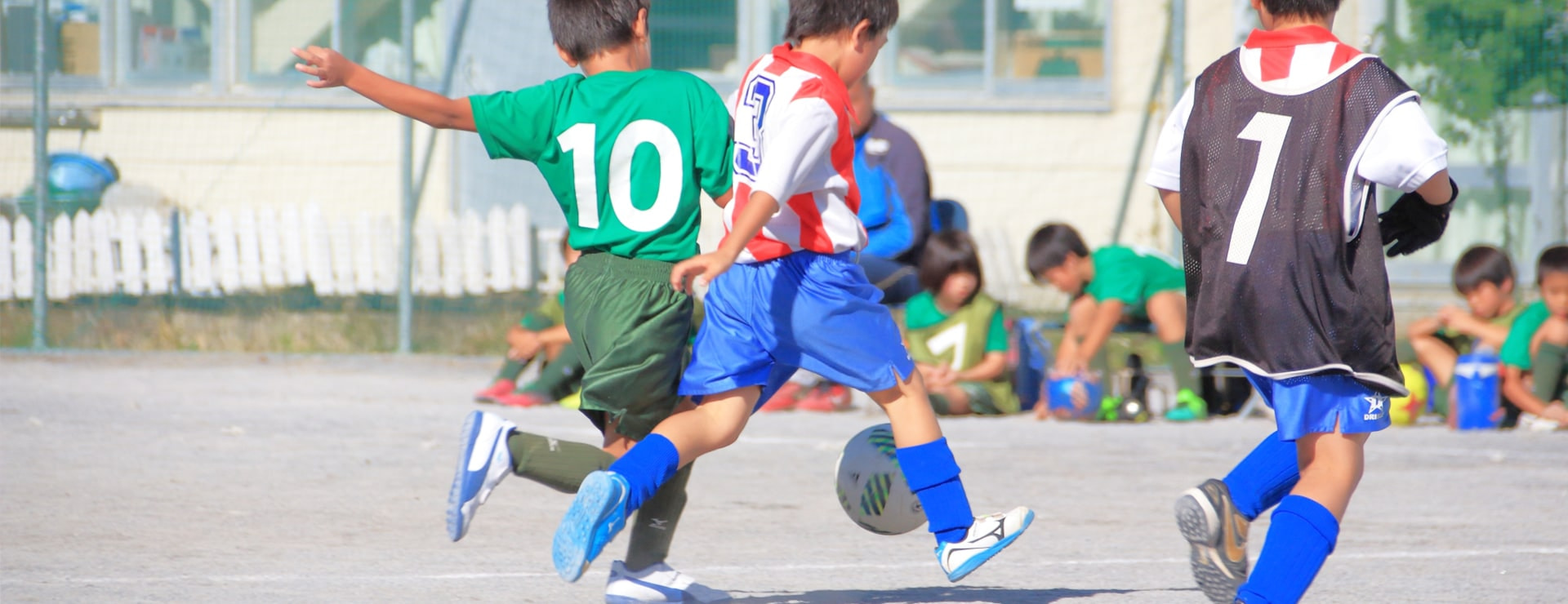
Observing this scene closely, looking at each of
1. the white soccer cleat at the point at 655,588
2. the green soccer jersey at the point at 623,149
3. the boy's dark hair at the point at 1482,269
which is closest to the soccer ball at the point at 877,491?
the white soccer cleat at the point at 655,588

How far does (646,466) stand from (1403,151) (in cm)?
170

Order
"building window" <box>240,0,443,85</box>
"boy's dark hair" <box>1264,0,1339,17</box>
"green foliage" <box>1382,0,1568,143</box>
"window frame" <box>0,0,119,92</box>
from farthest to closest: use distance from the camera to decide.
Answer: "building window" <box>240,0,443,85</box> < "window frame" <box>0,0,119,92</box> < "green foliage" <box>1382,0,1568,143</box> < "boy's dark hair" <box>1264,0,1339,17</box>

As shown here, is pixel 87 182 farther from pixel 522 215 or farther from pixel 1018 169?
pixel 1018 169

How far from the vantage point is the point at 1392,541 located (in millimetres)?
4973

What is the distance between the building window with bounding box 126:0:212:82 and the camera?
13031 mm

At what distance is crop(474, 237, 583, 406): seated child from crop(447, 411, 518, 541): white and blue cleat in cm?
471

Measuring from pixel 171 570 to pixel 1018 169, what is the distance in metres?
9.56

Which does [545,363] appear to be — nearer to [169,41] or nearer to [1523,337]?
[1523,337]

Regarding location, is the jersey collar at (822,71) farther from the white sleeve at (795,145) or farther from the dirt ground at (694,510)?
the dirt ground at (694,510)

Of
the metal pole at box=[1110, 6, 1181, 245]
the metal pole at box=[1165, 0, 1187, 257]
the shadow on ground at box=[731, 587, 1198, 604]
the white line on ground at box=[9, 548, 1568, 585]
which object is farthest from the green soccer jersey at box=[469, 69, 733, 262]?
the metal pole at box=[1110, 6, 1181, 245]

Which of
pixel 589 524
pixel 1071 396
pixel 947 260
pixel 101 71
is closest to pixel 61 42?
pixel 101 71

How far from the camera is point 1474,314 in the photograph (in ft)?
27.9

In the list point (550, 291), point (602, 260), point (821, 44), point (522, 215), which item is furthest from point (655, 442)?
point (522, 215)

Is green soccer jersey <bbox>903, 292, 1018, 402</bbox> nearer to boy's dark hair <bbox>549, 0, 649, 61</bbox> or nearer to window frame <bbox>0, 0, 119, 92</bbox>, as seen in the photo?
boy's dark hair <bbox>549, 0, 649, 61</bbox>
